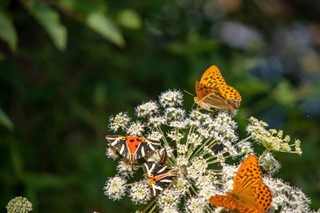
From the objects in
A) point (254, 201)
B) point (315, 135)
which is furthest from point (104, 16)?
point (254, 201)

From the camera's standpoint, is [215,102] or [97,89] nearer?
[215,102]

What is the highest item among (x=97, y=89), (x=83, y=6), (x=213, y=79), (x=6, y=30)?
(x=97, y=89)

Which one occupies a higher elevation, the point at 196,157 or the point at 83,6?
the point at 83,6

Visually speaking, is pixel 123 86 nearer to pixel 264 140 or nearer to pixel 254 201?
pixel 264 140

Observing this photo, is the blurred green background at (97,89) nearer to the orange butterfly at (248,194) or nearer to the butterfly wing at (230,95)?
the butterfly wing at (230,95)

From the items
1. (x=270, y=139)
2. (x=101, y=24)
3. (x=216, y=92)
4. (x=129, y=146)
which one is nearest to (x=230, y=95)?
(x=216, y=92)

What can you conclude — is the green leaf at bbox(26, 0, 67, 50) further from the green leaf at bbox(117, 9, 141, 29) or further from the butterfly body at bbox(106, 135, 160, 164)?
the butterfly body at bbox(106, 135, 160, 164)

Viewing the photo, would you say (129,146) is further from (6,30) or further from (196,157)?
(6,30)
